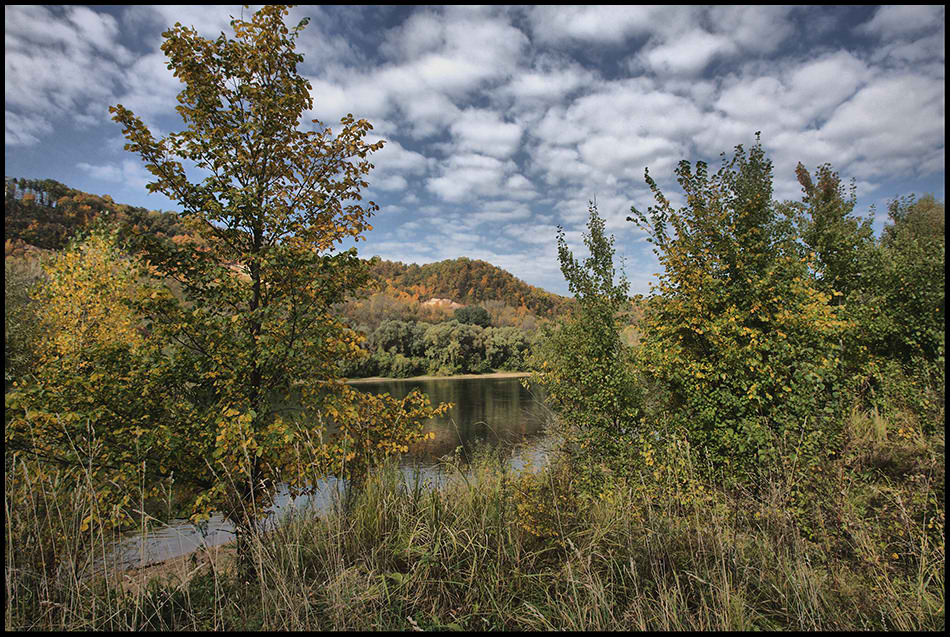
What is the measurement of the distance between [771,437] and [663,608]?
3564 millimetres

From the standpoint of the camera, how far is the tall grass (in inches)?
97.7

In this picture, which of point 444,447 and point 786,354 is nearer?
point 786,354

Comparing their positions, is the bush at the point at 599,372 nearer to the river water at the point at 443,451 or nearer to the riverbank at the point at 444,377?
the river water at the point at 443,451

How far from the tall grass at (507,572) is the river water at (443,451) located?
223 mm

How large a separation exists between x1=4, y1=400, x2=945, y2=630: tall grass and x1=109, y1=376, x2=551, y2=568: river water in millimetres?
223

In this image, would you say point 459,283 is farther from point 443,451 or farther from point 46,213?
point 443,451

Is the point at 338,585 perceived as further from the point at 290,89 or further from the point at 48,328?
the point at 48,328

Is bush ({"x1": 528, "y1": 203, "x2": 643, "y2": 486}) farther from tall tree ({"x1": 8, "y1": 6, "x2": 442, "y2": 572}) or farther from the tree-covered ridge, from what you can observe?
the tree-covered ridge

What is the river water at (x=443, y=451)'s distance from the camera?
11.3ft

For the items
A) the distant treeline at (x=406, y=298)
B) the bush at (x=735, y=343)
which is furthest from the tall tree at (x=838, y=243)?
the distant treeline at (x=406, y=298)

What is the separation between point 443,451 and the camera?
62.9 feet

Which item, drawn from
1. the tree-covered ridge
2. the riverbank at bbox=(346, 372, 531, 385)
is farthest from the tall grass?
the riverbank at bbox=(346, 372, 531, 385)

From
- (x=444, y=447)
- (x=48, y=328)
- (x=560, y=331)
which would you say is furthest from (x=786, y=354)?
(x=48, y=328)

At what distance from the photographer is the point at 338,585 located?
2623 mm
